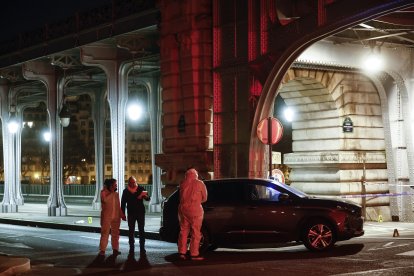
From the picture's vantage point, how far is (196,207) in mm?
13992

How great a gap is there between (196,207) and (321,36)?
6261mm

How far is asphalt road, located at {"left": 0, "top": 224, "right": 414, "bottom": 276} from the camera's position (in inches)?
496

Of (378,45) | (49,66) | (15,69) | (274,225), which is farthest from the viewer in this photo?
(15,69)

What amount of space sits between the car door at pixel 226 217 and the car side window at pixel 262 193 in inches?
8.9

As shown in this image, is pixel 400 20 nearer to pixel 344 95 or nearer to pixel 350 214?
pixel 344 95

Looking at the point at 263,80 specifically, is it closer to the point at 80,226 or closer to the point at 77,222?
the point at 80,226

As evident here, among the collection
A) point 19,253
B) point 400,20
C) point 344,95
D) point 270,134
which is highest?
point 400,20

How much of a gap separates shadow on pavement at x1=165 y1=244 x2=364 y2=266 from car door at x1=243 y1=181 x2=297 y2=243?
355 millimetres

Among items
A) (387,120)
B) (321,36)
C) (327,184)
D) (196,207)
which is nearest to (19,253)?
(196,207)

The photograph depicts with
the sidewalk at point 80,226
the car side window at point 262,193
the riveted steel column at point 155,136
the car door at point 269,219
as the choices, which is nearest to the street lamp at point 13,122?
the sidewalk at point 80,226

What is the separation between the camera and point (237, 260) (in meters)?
14.3

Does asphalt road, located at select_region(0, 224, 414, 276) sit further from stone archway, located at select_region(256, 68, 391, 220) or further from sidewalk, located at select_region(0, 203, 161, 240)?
stone archway, located at select_region(256, 68, 391, 220)

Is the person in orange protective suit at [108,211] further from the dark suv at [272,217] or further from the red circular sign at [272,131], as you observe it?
the red circular sign at [272,131]

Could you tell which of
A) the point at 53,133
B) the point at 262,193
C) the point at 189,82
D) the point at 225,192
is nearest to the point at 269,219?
the point at 262,193
